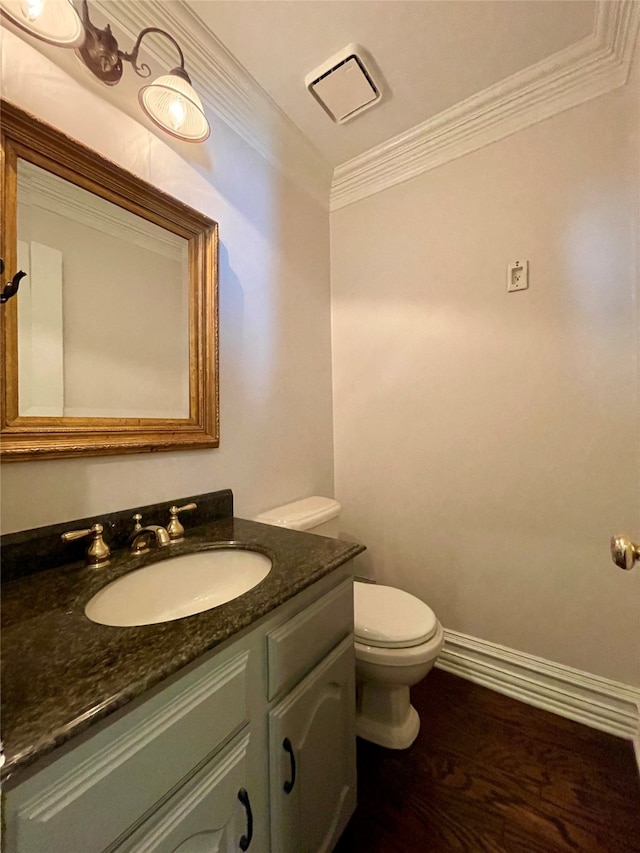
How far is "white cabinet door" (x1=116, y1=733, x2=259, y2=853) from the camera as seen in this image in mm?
495

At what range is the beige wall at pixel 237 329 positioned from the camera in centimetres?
87

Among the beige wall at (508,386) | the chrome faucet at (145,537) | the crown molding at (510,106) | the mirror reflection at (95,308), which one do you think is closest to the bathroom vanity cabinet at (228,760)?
the chrome faucet at (145,537)

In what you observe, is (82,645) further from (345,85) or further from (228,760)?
(345,85)

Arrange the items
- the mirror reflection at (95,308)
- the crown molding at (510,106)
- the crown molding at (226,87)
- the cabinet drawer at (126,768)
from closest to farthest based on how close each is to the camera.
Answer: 1. the cabinet drawer at (126,768)
2. the mirror reflection at (95,308)
3. the crown molding at (226,87)
4. the crown molding at (510,106)

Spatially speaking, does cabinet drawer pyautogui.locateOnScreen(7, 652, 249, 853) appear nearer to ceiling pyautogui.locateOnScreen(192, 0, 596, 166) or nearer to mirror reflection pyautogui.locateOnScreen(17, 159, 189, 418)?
mirror reflection pyautogui.locateOnScreen(17, 159, 189, 418)

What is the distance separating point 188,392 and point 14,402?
479mm

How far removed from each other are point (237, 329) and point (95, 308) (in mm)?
501

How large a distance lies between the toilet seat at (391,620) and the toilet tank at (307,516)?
0.30 m

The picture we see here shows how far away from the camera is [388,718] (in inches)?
49.4

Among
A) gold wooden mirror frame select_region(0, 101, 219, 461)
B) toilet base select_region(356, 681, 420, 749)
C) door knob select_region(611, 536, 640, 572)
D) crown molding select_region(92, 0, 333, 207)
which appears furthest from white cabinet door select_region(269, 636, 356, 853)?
crown molding select_region(92, 0, 333, 207)

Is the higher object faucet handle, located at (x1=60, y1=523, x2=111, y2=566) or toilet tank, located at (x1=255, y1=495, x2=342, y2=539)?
faucet handle, located at (x1=60, y1=523, x2=111, y2=566)

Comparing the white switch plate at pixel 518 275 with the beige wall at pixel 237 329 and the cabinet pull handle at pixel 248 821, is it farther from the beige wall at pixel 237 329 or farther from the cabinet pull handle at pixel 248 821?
the cabinet pull handle at pixel 248 821

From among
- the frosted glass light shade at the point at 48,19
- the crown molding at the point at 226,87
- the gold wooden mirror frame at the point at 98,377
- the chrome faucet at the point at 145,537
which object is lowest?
the chrome faucet at the point at 145,537

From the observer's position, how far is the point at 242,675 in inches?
24.8
